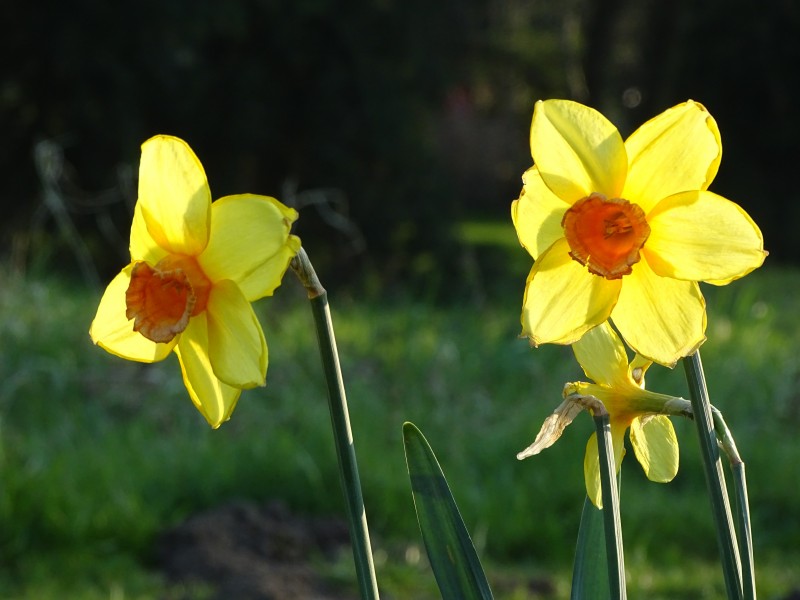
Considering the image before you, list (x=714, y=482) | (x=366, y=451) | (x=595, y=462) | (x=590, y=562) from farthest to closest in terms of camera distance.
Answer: (x=366, y=451) → (x=590, y=562) → (x=595, y=462) → (x=714, y=482)

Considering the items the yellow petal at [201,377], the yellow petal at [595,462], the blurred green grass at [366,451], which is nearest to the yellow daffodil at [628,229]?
the yellow petal at [595,462]

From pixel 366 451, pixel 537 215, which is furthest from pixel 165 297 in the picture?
pixel 366 451

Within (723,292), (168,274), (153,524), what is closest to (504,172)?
(723,292)

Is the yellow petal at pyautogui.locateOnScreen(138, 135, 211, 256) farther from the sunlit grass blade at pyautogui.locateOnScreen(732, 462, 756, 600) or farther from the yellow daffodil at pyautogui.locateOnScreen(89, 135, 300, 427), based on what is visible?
the sunlit grass blade at pyautogui.locateOnScreen(732, 462, 756, 600)

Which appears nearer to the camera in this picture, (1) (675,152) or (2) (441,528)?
(1) (675,152)

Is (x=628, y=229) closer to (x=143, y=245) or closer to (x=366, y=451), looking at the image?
(x=143, y=245)

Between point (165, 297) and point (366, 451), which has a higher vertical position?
point (366, 451)

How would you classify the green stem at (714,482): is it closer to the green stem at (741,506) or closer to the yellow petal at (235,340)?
the green stem at (741,506)
